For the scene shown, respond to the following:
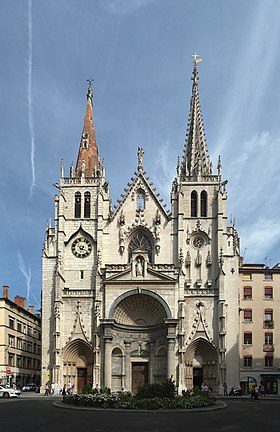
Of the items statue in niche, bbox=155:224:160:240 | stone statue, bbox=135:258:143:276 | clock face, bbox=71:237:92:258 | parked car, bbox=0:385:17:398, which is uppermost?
statue in niche, bbox=155:224:160:240

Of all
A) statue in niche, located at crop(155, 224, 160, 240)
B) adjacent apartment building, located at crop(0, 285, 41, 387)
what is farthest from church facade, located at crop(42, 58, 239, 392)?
adjacent apartment building, located at crop(0, 285, 41, 387)

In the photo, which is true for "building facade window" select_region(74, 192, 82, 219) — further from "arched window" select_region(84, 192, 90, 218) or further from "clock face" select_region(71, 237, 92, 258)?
"clock face" select_region(71, 237, 92, 258)

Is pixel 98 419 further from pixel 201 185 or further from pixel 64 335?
pixel 201 185

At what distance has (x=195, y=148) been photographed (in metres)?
65.8

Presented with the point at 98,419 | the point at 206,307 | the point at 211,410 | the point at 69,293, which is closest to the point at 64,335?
the point at 69,293

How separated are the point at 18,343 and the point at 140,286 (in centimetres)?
2236

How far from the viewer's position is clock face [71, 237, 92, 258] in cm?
6156

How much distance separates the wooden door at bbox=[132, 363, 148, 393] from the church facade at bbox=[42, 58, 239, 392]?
10 cm

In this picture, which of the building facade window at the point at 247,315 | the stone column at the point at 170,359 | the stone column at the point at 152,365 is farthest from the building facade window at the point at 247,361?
the stone column at the point at 152,365

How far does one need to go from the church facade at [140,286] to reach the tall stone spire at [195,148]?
0.44m

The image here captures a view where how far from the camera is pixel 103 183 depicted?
63.7 meters

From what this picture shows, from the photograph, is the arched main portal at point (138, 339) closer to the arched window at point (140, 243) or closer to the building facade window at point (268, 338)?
the arched window at point (140, 243)

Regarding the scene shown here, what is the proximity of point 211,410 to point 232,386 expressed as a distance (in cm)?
2549

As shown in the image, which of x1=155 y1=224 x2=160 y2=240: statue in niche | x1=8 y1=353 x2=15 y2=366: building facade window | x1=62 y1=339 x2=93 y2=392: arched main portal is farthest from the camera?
x1=8 y1=353 x2=15 y2=366: building facade window
